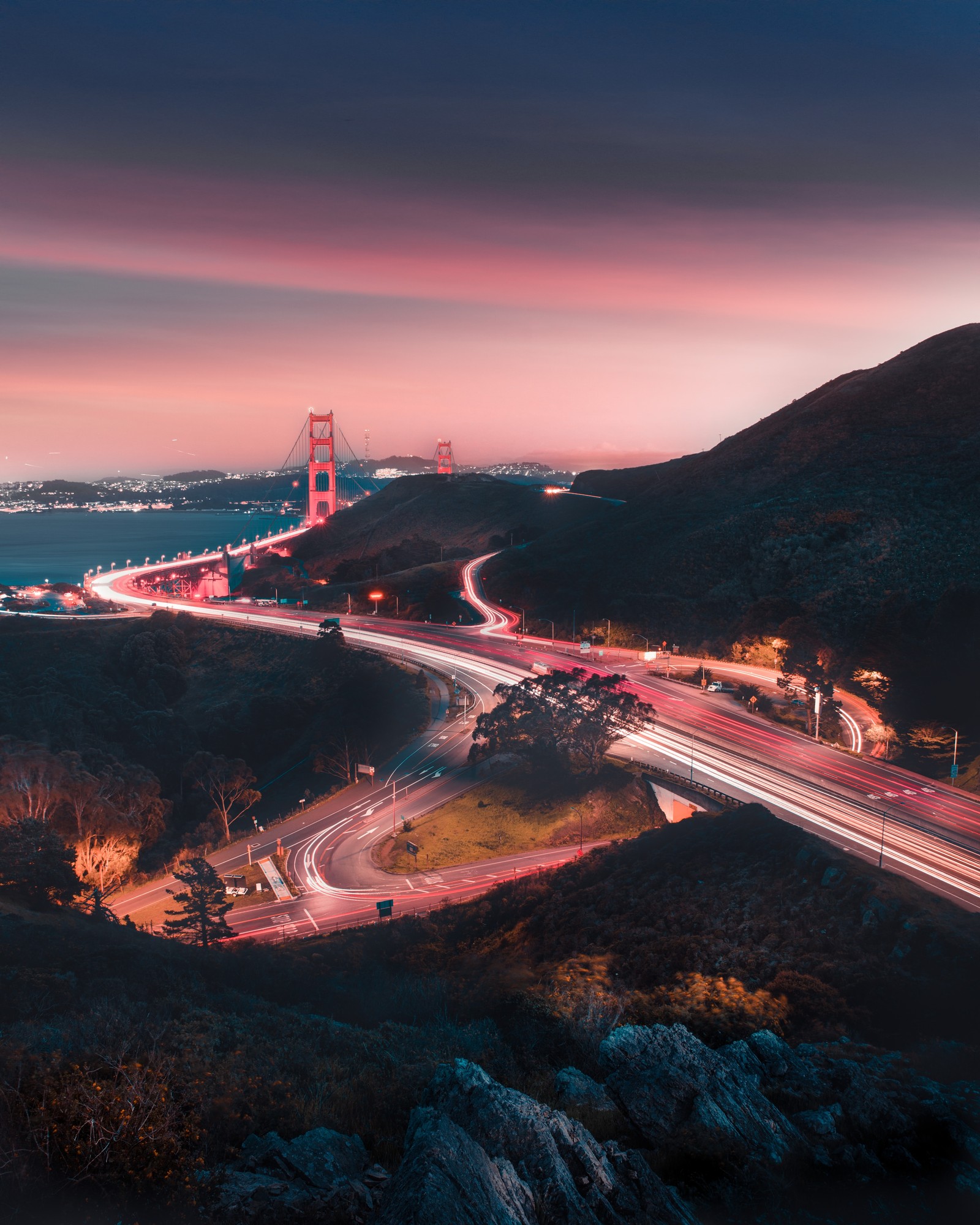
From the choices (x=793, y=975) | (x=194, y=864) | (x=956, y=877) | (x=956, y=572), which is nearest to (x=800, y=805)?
(x=956, y=877)

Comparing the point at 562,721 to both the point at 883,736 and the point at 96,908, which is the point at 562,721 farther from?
the point at 96,908

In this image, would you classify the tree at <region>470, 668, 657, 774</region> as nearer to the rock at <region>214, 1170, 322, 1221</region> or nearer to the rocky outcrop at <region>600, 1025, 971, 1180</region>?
the rocky outcrop at <region>600, 1025, 971, 1180</region>

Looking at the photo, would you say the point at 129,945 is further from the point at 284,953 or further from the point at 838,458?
the point at 838,458

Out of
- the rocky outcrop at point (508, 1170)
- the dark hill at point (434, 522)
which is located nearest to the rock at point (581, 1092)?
the rocky outcrop at point (508, 1170)

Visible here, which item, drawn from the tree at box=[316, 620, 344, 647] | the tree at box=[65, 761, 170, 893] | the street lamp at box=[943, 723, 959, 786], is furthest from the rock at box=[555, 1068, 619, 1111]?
the tree at box=[316, 620, 344, 647]

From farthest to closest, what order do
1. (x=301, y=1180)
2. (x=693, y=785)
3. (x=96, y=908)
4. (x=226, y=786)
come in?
1. (x=226, y=786)
2. (x=693, y=785)
3. (x=96, y=908)
4. (x=301, y=1180)

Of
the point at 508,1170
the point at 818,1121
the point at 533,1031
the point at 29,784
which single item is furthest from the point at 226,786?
the point at 508,1170

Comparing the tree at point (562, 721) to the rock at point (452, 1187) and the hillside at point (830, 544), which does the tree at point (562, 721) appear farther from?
the rock at point (452, 1187)
